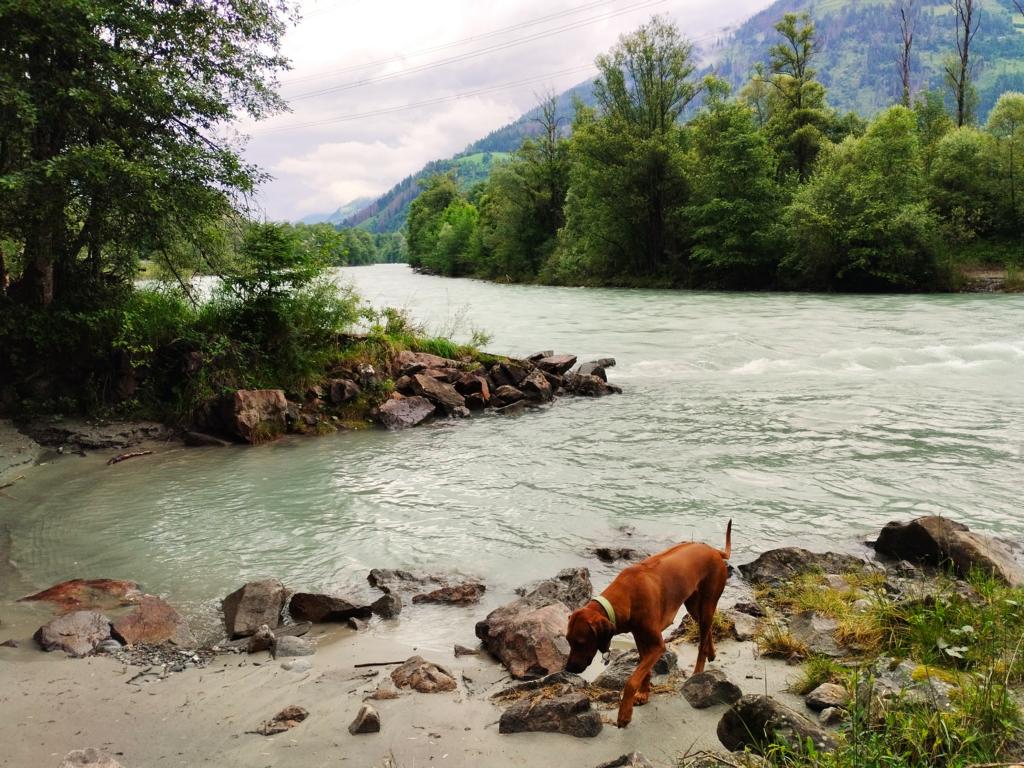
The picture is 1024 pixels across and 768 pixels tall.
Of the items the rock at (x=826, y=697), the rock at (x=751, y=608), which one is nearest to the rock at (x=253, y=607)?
the rock at (x=751, y=608)

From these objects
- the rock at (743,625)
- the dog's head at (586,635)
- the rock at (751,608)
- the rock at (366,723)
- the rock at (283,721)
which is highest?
the dog's head at (586,635)

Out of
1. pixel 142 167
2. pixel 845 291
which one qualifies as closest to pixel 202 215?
pixel 142 167

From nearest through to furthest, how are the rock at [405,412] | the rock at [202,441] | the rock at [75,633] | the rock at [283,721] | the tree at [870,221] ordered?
the rock at [283,721], the rock at [75,633], the rock at [202,441], the rock at [405,412], the tree at [870,221]

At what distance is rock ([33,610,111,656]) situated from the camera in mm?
5207

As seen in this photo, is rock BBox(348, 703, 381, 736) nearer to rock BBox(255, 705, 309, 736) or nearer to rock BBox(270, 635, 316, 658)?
rock BBox(255, 705, 309, 736)

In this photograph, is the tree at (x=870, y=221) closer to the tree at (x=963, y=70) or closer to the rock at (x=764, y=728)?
the tree at (x=963, y=70)

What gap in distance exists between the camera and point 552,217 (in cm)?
6875

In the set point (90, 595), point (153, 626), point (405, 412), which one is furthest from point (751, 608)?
point (405, 412)

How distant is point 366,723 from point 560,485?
6118 millimetres

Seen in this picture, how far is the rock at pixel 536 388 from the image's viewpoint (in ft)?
52.5

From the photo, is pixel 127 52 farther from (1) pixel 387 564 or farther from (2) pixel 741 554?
(2) pixel 741 554

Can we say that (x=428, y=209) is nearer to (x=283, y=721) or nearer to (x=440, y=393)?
(x=440, y=393)

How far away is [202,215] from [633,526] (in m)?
10.1

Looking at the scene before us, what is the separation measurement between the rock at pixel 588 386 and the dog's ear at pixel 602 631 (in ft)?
41.9
